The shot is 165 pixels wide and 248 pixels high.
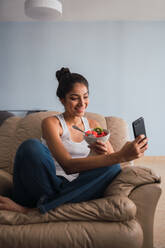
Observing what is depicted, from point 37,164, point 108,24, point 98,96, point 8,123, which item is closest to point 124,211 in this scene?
point 37,164

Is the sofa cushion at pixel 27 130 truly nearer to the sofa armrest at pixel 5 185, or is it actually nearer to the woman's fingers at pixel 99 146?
the sofa armrest at pixel 5 185

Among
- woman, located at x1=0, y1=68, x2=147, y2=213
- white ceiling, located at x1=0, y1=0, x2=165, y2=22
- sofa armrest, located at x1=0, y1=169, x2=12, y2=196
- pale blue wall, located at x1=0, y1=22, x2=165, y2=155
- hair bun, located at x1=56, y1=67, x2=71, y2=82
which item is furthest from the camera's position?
pale blue wall, located at x1=0, y1=22, x2=165, y2=155

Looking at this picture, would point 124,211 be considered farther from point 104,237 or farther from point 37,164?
point 37,164

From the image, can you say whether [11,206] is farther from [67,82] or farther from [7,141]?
[67,82]

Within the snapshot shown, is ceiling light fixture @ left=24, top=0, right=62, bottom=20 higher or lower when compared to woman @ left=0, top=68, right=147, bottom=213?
higher

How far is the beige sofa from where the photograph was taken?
1.18m

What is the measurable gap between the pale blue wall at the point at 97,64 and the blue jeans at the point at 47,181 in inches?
117

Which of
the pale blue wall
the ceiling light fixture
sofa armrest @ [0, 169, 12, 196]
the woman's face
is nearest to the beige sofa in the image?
sofa armrest @ [0, 169, 12, 196]

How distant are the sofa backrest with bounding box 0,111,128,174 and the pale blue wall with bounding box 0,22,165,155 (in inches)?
92.5

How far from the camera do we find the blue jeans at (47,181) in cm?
131

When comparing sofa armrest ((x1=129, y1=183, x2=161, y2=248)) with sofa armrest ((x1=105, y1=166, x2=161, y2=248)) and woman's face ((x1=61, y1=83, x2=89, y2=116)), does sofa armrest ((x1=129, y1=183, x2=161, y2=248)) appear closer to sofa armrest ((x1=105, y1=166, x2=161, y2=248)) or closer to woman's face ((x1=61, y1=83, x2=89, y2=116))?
sofa armrest ((x1=105, y1=166, x2=161, y2=248))

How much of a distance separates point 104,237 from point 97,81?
329 cm

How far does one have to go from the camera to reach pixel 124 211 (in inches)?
47.5

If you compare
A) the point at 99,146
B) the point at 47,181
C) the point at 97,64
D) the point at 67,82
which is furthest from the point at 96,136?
the point at 97,64
